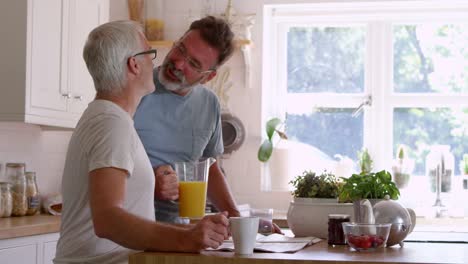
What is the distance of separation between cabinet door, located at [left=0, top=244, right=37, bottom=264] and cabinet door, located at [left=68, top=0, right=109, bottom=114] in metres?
1.04

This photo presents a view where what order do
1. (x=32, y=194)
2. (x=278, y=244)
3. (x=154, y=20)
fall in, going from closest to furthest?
1. (x=278, y=244)
2. (x=32, y=194)
3. (x=154, y=20)

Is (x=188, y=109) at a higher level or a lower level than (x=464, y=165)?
higher

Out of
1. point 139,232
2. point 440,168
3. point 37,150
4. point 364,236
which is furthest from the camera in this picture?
point 440,168

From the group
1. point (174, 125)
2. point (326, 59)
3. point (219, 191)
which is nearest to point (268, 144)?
point (326, 59)

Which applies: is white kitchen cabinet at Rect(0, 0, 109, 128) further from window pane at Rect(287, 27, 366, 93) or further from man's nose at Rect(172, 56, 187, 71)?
window pane at Rect(287, 27, 366, 93)

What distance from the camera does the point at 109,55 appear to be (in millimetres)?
2240

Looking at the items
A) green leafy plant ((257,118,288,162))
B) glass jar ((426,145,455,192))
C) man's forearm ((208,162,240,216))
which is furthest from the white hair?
glass jar ((426,145,455,192))

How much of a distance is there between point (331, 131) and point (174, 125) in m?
2.80

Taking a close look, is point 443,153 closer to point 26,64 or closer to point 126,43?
point 26,64

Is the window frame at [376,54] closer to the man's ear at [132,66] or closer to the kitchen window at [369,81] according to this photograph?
the kitchen window at [369,81]

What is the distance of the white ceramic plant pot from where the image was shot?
8.46 ft

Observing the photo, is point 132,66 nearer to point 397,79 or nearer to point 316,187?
point 316,187

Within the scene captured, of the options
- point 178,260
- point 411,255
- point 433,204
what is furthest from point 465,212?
point 178,260

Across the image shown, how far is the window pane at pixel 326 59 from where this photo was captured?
5742mm
